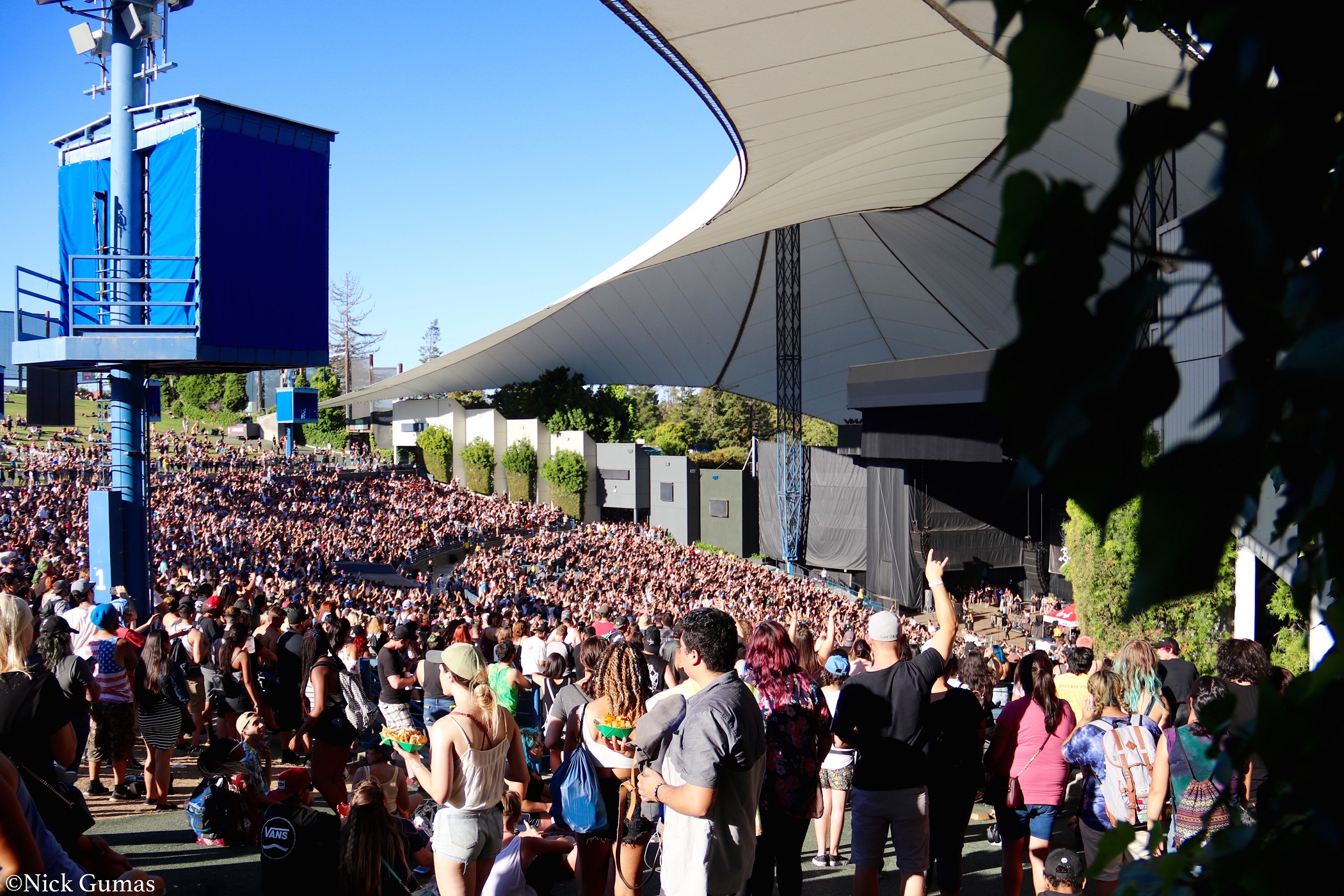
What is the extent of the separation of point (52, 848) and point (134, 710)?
326cm

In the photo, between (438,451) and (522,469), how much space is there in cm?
373

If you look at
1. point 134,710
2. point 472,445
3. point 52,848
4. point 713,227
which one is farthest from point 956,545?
point 52,848

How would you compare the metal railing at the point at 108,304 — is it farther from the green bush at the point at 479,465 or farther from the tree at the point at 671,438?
the tree at the point at 671,438

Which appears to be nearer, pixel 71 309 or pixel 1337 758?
pixel 1337 758

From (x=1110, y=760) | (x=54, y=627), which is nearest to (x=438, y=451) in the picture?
(x=54, y=627)

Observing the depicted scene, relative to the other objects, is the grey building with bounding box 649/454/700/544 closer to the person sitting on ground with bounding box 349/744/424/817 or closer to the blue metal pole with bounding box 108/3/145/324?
the blue metal pole with bounding box 108/3/145/324

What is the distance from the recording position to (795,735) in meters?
3.65

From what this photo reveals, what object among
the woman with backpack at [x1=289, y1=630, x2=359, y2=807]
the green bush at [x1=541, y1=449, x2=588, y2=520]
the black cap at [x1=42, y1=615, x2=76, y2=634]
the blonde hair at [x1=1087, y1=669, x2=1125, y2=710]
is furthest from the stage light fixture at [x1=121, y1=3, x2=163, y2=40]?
the green bush at [x1=541, y1=449, x2=588, y2=520]

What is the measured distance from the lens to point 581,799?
3736 mm

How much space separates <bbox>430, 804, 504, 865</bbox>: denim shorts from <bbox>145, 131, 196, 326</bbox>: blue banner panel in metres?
8.58

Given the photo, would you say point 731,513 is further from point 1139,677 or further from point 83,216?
point 1139,677

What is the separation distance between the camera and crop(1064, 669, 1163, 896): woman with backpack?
3.77 meters

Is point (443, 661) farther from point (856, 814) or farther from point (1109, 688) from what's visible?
point (1109, 688)

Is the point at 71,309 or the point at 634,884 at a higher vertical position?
the point at 71,309
